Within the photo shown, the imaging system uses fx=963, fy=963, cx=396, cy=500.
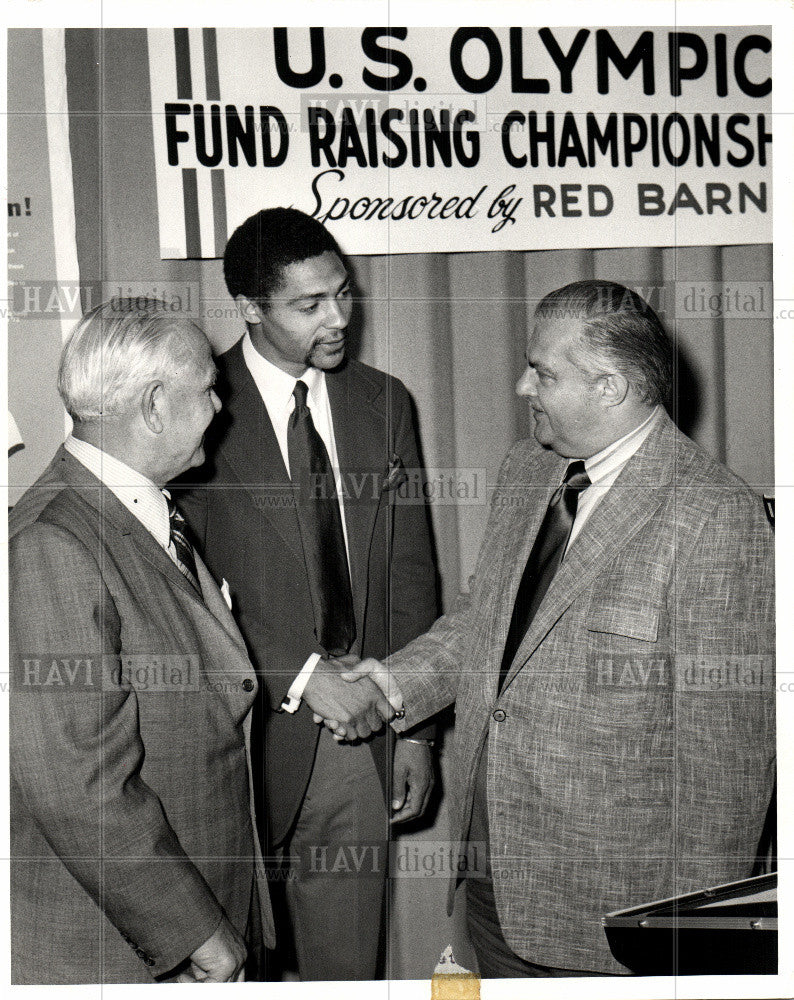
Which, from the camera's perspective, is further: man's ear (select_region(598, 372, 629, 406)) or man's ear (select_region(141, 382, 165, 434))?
man's ear (select_region(598, 372, 629, 406))

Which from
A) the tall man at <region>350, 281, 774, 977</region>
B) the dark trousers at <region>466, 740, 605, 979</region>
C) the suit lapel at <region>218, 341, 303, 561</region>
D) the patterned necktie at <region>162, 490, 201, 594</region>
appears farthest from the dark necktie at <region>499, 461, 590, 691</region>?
the patterned necktie at <region>162, 490, 201, 594</region>

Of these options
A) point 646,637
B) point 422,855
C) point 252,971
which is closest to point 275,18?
point 646,637

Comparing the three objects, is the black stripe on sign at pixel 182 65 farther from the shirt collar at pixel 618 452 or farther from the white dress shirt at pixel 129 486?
the shirt collar at pixel 618 452

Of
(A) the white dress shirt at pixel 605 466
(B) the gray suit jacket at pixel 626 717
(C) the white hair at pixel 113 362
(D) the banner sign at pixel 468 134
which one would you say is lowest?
(B) the gray suit jacket at pixel 626 717

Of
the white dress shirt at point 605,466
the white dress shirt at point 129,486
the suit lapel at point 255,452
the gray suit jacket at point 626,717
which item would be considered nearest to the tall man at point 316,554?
the suit lapel at point 255,452

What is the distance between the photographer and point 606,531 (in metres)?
2.00

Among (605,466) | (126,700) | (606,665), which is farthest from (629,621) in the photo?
(126,700)

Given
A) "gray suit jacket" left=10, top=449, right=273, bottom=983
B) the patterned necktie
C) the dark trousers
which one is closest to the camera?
"gray suit jacket" left=10, top=449, right=273, bottom=983

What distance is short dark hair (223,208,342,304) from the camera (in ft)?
6.83

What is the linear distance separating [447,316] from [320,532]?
0.55 m

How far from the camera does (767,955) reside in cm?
213

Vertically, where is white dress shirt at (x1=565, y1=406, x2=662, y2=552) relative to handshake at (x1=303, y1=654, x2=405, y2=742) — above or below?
above

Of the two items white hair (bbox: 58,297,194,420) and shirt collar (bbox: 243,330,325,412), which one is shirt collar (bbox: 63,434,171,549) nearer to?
white hair (bbox: 58,297,194,420)

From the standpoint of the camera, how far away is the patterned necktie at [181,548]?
195 centimetres
